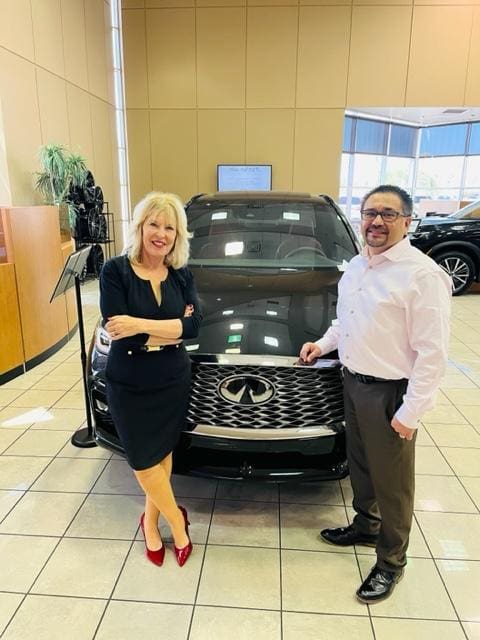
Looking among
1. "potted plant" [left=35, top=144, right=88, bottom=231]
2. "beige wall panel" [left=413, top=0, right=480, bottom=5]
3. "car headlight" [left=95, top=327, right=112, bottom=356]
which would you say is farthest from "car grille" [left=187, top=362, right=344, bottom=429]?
"beige wall panel" [left=413, top=0, right=480, bottom=5]

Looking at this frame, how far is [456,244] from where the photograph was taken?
7.16 metres

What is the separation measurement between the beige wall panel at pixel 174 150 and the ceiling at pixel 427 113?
343 centimetres

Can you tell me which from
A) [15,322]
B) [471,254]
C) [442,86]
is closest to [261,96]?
[442,86]

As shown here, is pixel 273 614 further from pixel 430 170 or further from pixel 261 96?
pixel 430 170

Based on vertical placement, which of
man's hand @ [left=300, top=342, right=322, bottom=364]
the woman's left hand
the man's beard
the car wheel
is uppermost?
the man's beard

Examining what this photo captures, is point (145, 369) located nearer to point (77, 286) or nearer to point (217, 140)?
point (77, 286)

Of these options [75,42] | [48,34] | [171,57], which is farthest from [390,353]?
[171,57]

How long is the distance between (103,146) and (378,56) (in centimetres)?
562

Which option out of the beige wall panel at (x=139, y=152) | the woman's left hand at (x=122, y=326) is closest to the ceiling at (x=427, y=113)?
the beige wall panel at (x=139, y=152)

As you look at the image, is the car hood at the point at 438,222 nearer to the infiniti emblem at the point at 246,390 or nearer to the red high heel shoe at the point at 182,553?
the infiniti emblem at the point at 246,390

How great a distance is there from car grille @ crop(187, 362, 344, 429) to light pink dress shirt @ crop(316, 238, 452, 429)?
327 millimetres

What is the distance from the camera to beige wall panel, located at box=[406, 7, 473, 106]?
898cm

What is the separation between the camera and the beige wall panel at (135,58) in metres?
9.21

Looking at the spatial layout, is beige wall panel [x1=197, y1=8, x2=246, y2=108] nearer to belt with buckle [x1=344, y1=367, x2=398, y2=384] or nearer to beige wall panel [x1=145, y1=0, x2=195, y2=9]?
beige wall panel [x1=145, y1=0, x2=195, y2=9]
